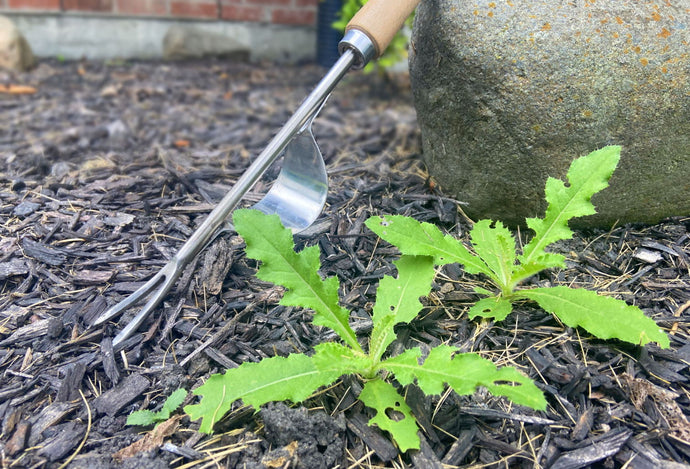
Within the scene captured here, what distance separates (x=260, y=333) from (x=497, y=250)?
0.77 m

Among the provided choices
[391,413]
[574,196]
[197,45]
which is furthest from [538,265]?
[197,45]

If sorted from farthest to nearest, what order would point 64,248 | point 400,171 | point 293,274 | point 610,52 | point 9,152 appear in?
1. point 9,152
2. point 400,171
3. point 64,248
4. point 610,52
5. point 293,274

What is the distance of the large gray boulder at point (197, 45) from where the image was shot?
4773 mm

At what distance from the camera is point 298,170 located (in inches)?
79.2

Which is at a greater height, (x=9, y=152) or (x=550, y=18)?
(x=550, y=18)

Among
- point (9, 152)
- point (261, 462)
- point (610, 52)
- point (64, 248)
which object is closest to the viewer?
point (261, 462)

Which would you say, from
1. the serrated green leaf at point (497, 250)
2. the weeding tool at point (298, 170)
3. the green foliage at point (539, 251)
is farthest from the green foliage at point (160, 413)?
the serrated green leaf at point (497, 250)

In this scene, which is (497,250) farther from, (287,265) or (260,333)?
(260,333)

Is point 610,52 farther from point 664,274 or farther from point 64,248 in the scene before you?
point 64,248

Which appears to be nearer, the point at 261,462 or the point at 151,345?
the point at 261,462

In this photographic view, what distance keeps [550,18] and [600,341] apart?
1077 mm

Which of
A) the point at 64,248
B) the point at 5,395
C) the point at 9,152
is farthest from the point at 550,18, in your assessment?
the point at 9,152

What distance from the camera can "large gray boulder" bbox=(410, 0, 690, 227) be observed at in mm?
1762

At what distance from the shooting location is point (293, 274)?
59.2 inches
